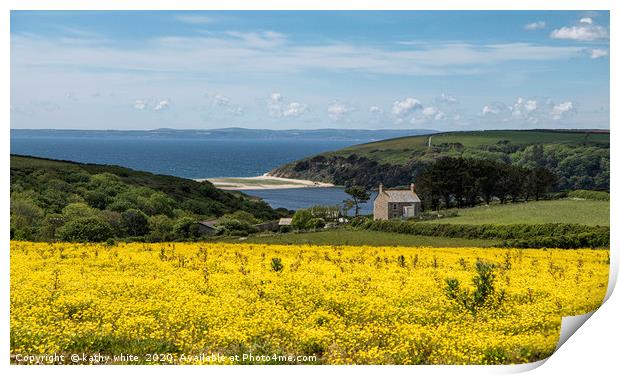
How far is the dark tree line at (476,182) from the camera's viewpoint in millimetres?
20031

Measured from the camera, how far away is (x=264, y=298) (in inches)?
525

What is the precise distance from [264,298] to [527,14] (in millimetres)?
6818

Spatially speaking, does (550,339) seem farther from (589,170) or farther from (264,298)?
(589,170)

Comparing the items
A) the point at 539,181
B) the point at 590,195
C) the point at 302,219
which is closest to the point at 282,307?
the point at 302,219

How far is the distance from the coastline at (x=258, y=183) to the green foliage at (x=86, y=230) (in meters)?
2.40

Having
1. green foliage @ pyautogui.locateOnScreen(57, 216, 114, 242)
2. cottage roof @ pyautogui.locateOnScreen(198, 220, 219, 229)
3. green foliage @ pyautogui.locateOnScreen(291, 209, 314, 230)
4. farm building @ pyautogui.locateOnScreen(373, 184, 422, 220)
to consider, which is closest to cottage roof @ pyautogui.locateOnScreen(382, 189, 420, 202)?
farm building @ pyautogui.locateOnScreen(373, 184, 422, 220)

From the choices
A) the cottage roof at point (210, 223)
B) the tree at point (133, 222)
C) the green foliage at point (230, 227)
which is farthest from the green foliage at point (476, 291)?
the tree at point (133, 222)

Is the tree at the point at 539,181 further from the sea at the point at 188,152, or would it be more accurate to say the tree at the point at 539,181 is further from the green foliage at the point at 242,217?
the green foliage at the point at 242,217

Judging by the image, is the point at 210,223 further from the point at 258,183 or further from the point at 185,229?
the point at 258,183

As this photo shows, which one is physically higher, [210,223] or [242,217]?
[242,217]

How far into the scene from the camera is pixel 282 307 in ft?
42.2

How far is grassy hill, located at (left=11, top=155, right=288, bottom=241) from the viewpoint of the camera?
1576 centimetres

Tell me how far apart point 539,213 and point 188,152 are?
9.22 metres
